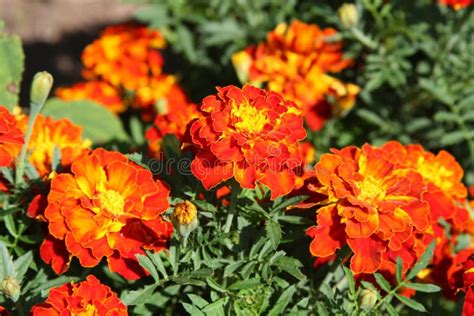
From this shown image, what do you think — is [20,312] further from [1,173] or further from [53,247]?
[1,173]

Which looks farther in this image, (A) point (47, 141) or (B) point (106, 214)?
(A) point (47, 141)

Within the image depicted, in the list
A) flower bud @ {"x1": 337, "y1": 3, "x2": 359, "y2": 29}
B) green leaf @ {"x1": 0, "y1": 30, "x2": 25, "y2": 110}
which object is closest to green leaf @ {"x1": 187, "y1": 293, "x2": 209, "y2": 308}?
green leaf @ {"x1": 0, "y1": 30, "x2": 25, "y2": 110}

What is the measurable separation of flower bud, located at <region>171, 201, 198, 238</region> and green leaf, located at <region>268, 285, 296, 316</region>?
0.22 meters

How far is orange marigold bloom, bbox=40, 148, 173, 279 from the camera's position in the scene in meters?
1.24

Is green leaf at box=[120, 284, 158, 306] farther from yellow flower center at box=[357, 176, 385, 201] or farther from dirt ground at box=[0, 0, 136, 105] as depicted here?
dirt ground at box=[0, 0, 136, 105]

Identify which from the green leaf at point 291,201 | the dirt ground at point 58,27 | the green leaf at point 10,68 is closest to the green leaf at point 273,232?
the green leaf at point 291,201

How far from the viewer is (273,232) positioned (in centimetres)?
124

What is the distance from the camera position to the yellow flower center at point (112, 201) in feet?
4.19

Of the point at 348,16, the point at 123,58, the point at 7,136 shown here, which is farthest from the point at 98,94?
the point at 7,136

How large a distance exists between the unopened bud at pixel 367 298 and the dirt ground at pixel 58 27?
241cm

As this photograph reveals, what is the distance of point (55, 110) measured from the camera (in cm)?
226

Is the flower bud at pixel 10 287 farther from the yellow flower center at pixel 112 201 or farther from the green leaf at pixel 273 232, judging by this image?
the green leaf at pixel 273 232

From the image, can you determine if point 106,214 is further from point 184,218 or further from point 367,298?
point 367,298

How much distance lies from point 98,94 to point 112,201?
3.98ft
